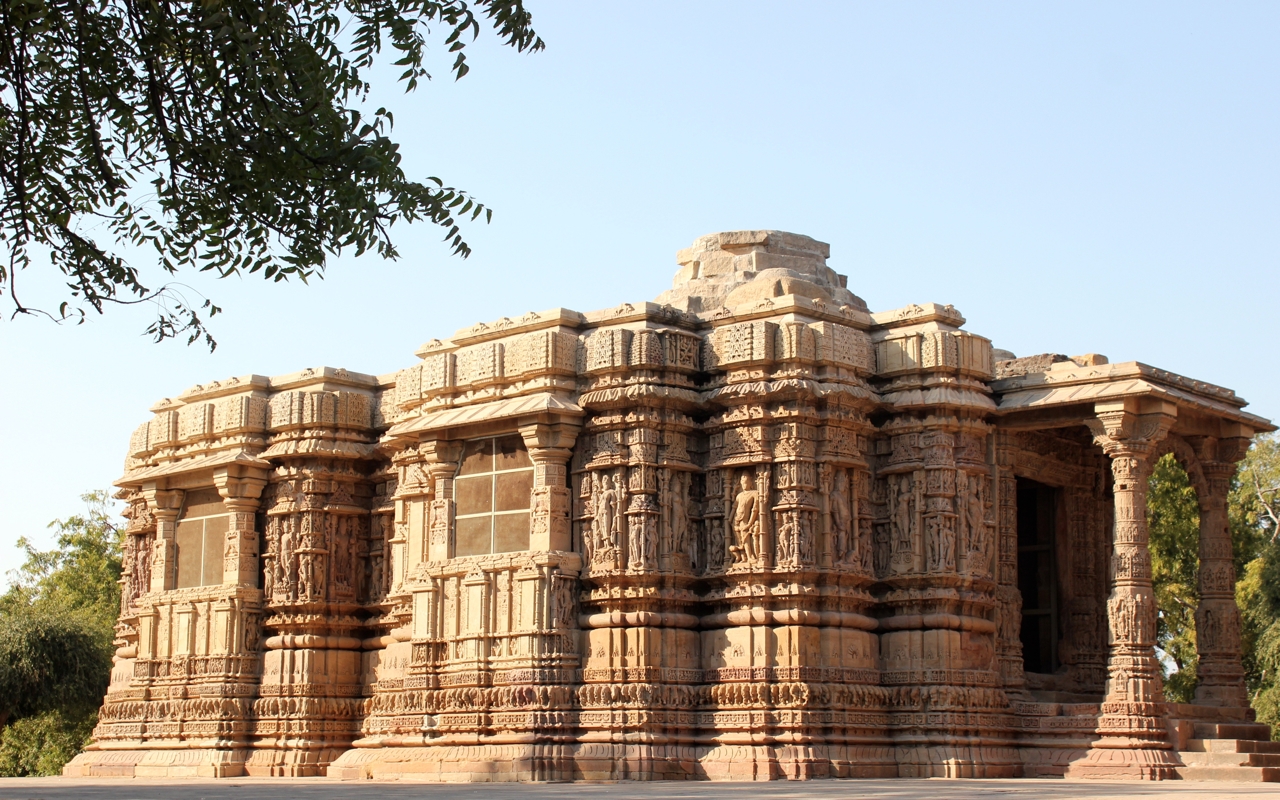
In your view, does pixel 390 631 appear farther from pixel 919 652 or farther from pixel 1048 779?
pixel 1048 779

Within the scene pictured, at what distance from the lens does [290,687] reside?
24.1 meters

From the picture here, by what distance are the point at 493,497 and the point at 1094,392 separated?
723 cm

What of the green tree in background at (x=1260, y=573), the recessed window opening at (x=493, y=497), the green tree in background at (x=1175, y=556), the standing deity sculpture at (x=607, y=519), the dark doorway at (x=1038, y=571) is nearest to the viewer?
the standing deity sculpture at (x=607, y=519)

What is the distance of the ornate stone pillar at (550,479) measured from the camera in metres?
20.4

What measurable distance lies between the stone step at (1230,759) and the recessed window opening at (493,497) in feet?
26.0

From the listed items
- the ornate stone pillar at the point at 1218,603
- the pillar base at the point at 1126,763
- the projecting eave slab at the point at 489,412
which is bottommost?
the pillar base at the point at 1126,763

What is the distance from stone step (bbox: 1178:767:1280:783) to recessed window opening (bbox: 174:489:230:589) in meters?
13.7

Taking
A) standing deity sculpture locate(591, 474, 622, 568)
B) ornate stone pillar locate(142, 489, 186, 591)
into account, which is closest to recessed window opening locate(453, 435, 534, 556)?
standing deity sculpture locate(591, 474, 622, 568)

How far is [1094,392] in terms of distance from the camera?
65.9ft

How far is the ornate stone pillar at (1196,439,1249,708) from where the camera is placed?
70.5 ft

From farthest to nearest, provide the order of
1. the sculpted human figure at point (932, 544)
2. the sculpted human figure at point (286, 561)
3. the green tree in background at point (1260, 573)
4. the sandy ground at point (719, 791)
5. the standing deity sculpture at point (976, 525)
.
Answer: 1. the green tree in background at point (1260, 573)
2. the sculpted human figure at point (286, 561)
3. the standing deity sculpture at point (976, 525)
4. the sculpted human figure at point (932, 544)
5. the sandy ground at point (719, 791)

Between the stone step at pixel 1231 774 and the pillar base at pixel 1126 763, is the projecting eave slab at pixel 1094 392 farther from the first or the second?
the stone step at pixel 1231 774

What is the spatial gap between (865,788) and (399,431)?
8.61 meters

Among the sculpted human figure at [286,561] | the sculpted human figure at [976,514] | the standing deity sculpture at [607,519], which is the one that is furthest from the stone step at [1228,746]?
the sculpted human figure at [286,561]
